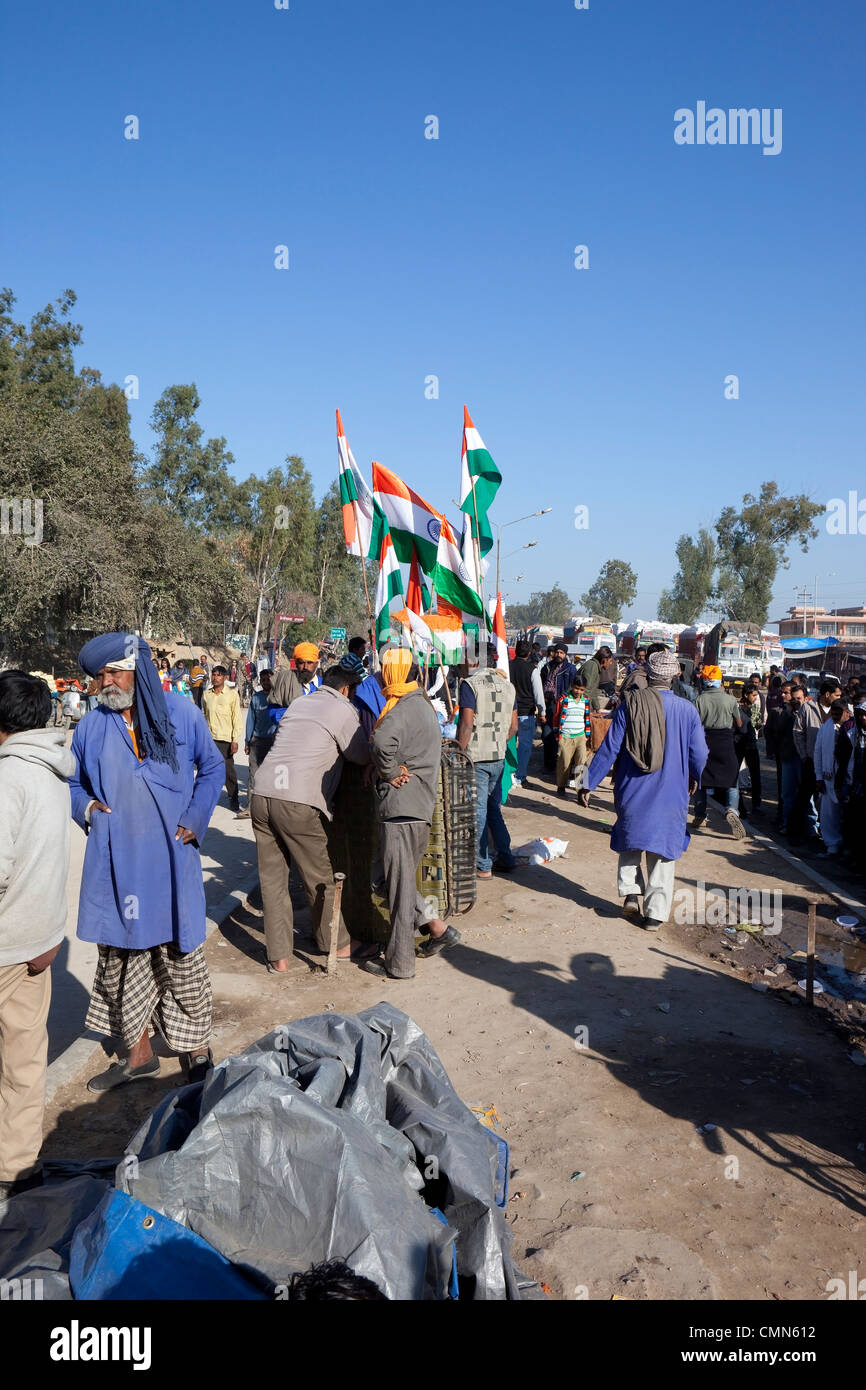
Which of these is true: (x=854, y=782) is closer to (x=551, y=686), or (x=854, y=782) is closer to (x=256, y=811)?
(x=551, y=686)

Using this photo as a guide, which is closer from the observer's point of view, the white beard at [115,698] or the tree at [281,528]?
the white beard at [115,698]

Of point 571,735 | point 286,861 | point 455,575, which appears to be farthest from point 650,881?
point 571,735

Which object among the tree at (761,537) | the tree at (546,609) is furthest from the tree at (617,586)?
the tree at (761,537)

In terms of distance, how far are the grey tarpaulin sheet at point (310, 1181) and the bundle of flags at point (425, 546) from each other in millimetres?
6081

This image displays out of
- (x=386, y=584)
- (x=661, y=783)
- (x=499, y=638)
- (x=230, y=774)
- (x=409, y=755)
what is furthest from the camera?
(x=230, y=774)

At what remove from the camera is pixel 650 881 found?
279 inches

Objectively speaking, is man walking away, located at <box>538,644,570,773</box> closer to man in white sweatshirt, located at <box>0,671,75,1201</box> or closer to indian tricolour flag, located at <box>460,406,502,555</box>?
indian tricolour flag, located at <box>460,406,502,555</box>

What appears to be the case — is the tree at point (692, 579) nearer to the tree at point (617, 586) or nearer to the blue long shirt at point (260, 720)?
the tree at point (617, 586)

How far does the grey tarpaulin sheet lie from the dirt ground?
0.73 meters

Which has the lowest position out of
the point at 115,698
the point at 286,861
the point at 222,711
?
the point at 286,861

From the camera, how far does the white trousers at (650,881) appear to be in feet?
23.1

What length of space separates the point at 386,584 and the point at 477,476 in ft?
4.62

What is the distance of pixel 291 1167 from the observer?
2326mm
